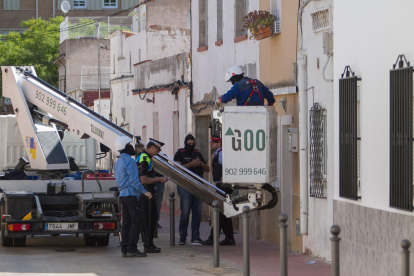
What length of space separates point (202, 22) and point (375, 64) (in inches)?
429

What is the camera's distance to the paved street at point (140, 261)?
11273mm

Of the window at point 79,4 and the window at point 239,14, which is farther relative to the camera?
the window at point 79,4

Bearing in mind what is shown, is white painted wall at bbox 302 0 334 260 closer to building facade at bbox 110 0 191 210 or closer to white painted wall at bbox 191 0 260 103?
white painted wall at bbox 191 0 260 103

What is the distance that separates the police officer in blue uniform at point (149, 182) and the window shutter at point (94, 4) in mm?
62397

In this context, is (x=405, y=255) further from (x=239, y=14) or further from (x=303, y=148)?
(x=239, y=14)

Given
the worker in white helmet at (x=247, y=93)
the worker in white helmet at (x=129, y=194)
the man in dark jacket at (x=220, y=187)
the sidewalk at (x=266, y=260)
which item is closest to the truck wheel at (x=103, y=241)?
the sidewalk at (x=266, y=260)

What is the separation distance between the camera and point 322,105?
483 inches

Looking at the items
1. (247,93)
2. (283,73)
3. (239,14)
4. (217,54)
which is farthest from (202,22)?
(247,93)

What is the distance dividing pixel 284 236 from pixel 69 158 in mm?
8531

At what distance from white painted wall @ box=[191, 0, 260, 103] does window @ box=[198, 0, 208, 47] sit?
143 millimetres

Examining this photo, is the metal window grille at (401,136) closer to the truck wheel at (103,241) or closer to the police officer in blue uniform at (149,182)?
the police officer in blue uniform at (149,182)

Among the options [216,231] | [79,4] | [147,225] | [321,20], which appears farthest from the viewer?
[79,4]

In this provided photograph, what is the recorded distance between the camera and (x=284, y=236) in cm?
885

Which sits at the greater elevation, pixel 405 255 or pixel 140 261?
pixel 405 255
